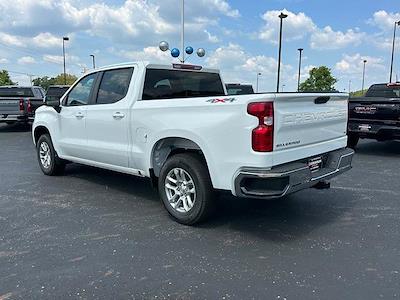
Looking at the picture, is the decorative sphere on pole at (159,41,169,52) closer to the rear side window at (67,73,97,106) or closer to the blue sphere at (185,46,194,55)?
the blue sphere at (185,46,194,55)

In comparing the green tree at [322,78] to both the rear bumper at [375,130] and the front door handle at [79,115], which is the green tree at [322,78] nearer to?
the rear bumper at [375,130]

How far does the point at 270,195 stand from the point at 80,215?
8.39 ft

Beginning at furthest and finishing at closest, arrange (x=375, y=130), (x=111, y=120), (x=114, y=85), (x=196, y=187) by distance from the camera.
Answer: (x=375, y=130)
(x=114, y=85)
(x=111, y=120)
(x=196, y=187)

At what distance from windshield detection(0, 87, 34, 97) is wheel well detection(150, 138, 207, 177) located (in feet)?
44.0

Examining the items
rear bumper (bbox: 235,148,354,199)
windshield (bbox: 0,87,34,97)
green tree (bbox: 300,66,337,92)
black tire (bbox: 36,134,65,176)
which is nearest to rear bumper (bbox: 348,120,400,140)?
rear bumper (bbox: 235,148,354,199)

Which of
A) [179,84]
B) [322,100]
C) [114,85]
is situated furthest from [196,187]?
[114,85]

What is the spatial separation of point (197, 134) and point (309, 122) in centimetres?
123

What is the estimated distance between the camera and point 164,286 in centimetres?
339

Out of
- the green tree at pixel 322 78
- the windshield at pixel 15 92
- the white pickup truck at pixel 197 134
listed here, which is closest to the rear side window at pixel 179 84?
the white pickup truck at pixel 197 134

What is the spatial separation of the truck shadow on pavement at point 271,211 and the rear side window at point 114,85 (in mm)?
1454

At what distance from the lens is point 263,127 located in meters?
3.94

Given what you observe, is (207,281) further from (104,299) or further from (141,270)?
(104,299)

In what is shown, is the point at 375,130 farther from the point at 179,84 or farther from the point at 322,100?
the point at 179,84

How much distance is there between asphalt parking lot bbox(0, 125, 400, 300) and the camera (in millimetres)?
3367
